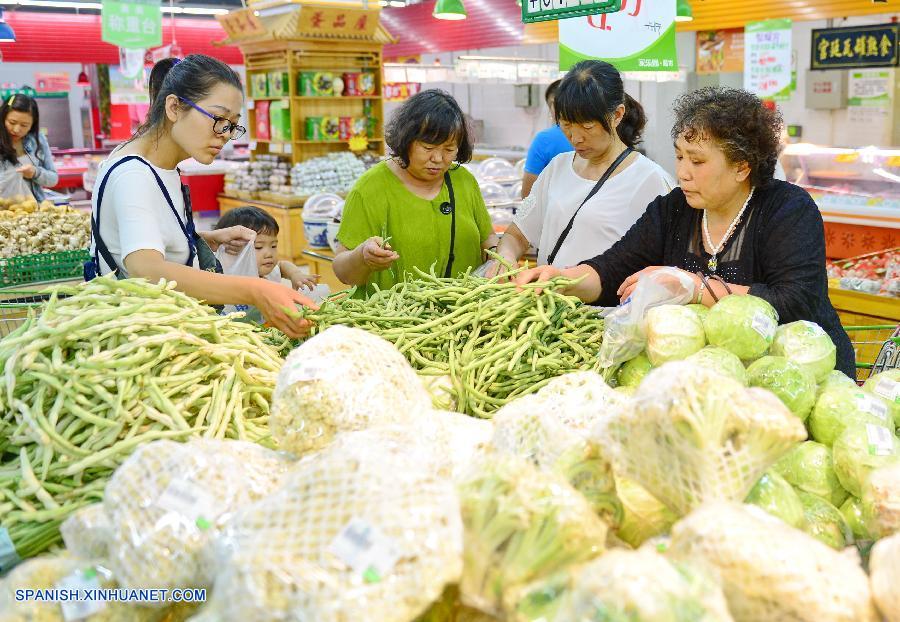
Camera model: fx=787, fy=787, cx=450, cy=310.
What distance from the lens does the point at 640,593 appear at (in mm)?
933

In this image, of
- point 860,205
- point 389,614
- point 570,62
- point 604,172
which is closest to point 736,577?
point 389,614

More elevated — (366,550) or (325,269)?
(366,550)

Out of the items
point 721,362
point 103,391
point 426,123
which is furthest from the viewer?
point 426,123

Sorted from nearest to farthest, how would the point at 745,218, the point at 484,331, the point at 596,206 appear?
the point at 484,331
the point at 745,218
the point at 596,206

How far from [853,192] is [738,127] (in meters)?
4.47

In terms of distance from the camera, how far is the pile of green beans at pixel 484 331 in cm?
214

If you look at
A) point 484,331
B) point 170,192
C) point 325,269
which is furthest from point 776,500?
point 325,269

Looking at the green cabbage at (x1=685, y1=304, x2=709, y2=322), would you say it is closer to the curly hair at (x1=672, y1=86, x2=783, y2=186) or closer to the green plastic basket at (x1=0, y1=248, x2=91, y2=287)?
the curly hair at (x1=672, y1=86, x2=783, y2=186)

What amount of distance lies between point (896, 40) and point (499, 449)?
871 centimetres

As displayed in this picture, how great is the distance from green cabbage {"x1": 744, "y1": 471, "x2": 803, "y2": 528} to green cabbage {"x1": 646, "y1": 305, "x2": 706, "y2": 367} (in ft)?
1.94

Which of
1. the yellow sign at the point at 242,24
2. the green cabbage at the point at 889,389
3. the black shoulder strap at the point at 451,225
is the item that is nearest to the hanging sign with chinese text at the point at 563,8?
the black shoulder strap at the point at 451,225

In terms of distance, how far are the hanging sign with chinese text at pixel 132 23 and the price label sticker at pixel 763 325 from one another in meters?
8.88

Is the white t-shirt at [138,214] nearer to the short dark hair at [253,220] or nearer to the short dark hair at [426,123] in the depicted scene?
the short dark hair at [426,123]

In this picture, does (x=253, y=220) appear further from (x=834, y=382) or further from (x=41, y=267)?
(x=834, y=382)
